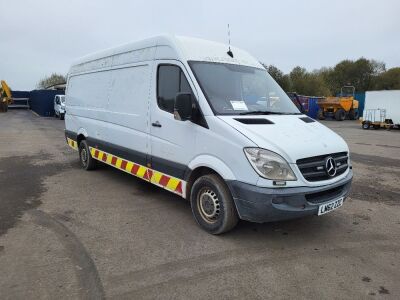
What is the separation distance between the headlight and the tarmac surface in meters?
0.90

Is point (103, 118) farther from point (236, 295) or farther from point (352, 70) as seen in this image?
point (352, 70)

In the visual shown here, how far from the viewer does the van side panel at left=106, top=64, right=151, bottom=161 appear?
5.86m

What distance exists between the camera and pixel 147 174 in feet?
19.4

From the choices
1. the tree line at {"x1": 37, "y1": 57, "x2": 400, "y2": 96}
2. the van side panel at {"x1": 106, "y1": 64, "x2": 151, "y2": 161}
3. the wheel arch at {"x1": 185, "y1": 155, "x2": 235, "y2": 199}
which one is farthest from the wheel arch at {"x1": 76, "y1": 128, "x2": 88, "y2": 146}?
the tree line at {"x1": 37, "y1": 57, "x2": 400, "y2": 96}

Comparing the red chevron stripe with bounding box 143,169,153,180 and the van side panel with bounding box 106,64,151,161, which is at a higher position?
the van side panel with bounding box 106,64,151,161

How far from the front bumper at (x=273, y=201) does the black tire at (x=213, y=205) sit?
0.17 m

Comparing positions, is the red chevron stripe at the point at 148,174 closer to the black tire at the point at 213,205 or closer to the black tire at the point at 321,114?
the black tire at the point at 213,205

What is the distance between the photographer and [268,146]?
4117 millimetres

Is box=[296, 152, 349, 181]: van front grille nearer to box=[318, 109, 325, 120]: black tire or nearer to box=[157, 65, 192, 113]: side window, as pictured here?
box=[157, 65, 192, 113]: side window

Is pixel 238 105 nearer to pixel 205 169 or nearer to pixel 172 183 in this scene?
pixel 205 169

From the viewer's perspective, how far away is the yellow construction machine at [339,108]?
109 feet

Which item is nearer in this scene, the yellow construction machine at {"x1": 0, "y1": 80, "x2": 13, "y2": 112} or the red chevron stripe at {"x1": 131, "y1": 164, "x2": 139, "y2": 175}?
the red chevron stripe at {"x1": 131, "y1": 164, "x2": 139, "y2": 175}

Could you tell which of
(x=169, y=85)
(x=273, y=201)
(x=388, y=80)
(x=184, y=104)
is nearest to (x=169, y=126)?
(x=169, y=85)

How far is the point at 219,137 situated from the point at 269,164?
692 mm
